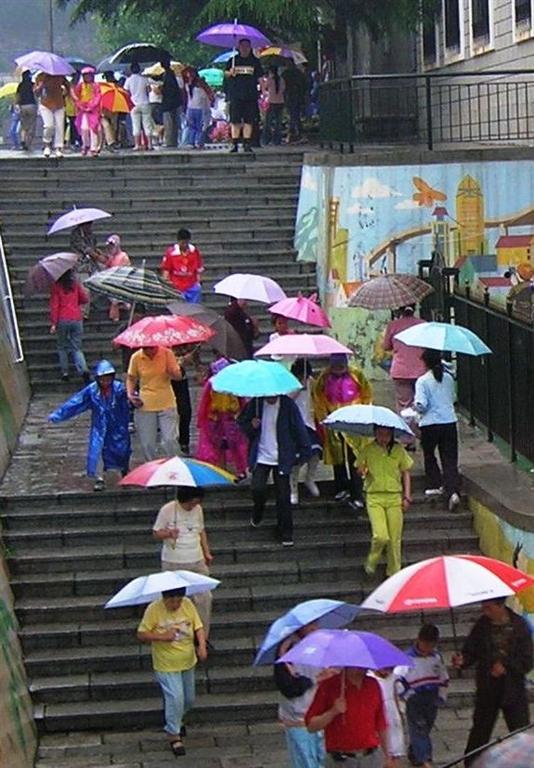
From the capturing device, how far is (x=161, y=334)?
43.4 ft

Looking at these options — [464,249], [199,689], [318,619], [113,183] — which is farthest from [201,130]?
[318,619]

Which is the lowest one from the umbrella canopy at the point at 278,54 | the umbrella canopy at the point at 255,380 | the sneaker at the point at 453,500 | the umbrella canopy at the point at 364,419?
the sneaker at the point at 453,500

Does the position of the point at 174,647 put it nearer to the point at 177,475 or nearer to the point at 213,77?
the point at 177,475

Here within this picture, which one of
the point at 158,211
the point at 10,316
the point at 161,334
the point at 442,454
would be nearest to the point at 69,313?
the point at 10,316

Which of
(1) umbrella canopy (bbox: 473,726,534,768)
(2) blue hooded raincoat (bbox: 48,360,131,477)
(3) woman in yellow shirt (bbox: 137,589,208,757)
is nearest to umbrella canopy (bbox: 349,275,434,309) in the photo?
(2) blue hooded raincoat (bbox: 48,360,131,477)

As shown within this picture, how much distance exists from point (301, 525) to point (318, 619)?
183 inches

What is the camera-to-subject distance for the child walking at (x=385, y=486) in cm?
1219

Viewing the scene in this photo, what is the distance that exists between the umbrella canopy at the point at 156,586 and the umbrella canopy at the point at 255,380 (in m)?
2.18

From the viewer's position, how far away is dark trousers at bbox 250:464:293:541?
12.8 meters

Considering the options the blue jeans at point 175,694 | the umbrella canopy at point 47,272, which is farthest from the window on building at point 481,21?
the blue jeans at point 175,694

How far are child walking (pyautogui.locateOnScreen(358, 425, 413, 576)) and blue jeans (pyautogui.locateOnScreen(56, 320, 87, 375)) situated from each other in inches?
246

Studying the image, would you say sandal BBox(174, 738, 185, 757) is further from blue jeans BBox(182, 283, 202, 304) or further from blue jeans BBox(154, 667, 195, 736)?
blue jeans BBox(182, 283, 202, 304)

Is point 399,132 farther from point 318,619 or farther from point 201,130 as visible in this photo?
point 318,619

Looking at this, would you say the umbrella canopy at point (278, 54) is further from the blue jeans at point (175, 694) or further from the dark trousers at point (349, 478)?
the blue jeans at point (175, 694)
